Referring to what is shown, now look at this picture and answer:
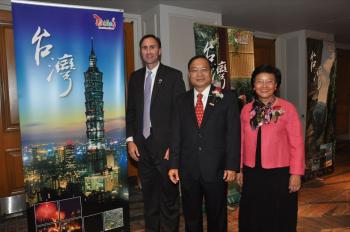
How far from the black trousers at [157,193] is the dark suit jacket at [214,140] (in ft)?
1.13

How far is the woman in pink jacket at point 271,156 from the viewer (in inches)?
70.8

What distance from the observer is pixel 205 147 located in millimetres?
1833

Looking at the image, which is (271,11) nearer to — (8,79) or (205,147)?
(205,147)

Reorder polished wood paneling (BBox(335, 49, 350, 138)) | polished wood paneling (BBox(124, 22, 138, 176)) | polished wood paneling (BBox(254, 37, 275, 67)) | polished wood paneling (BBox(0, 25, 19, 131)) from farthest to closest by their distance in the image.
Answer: polished wood paneling (BBox(335, 49, 350, 138)), polished wood paneling (BBox(254, 37, 275, 67)), polished wood paneling (BBox(124, 22, 138, 176)), polished wood paneling (BBox(0, 25, 19, 131))

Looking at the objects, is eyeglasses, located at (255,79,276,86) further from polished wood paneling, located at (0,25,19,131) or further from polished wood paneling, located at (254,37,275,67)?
polished wood paneling, located at (254,37,275,67)

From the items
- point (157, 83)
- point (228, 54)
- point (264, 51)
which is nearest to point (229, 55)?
point (228, 54)

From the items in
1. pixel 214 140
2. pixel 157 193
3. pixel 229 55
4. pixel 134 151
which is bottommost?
pixel 157 193

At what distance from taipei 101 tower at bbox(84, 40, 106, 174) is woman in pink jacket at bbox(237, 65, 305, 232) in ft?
3.63

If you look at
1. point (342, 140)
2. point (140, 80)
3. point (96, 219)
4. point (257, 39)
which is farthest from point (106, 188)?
point (342, 140)

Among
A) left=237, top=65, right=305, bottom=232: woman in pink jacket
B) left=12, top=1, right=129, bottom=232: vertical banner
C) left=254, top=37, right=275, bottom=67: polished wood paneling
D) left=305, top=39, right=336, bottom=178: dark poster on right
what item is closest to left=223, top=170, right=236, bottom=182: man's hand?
left=237, top=65, right=305, bottom=232: woman in pink jacket

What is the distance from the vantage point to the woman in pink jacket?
1.80 m

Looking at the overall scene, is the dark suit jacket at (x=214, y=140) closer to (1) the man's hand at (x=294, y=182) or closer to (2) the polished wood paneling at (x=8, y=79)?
(1) the man's hand at (x=294, y=182)

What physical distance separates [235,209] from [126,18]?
2.70 m

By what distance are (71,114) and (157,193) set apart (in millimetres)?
897
